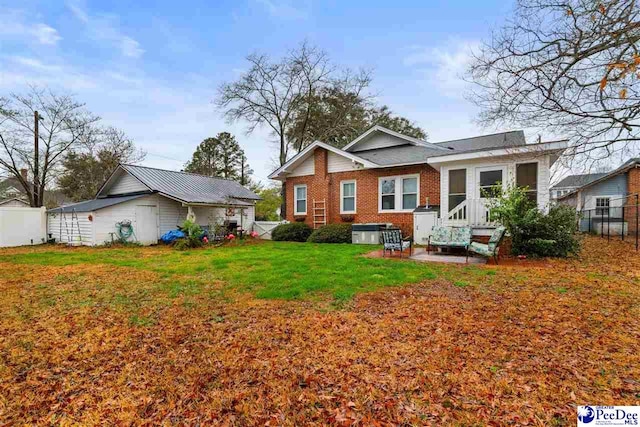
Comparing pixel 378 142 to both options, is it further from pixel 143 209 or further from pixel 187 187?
pixel 143 209

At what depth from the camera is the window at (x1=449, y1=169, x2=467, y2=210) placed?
11.6m

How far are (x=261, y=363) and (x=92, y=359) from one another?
1.90 meters

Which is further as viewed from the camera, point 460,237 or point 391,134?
point 391,134

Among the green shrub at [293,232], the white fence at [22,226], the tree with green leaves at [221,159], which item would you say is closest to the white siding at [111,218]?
the white fence at [22,226]

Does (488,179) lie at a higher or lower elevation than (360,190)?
higher

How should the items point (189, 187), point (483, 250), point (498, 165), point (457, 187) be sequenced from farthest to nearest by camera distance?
1. point (189, 187)
2. point (457, 187)
3. point (498, 165)
4. point (483, 250)

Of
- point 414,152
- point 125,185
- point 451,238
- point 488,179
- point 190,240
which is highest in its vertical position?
point 414,152

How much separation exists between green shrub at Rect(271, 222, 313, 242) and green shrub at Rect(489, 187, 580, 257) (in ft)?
30.7

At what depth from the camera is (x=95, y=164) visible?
2747 cm

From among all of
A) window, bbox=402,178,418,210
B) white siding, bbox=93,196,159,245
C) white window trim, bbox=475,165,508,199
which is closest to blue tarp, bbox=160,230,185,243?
white siding, bbox=93,196,159,245

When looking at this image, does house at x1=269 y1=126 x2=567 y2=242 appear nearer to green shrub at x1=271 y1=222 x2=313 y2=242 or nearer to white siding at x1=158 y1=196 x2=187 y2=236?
green shrub at x1=271 y1=222 x2=313 y2=242

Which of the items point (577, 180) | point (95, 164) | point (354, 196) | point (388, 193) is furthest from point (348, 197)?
point (95, 164)

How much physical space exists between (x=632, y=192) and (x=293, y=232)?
20601mm

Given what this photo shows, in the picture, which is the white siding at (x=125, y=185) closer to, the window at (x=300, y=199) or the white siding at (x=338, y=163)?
the window at (x=300, y=199)
